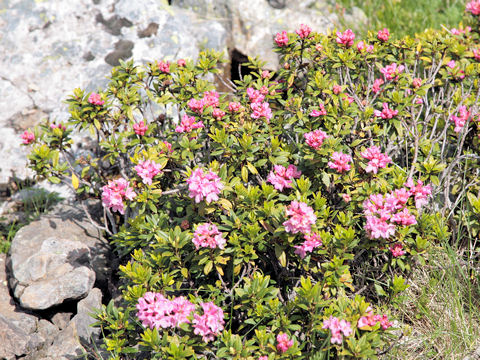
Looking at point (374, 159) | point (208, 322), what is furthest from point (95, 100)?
point (374, 159)

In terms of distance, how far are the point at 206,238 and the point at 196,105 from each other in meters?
0.90

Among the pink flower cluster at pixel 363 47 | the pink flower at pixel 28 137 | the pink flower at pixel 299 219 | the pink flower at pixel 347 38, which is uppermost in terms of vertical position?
the pink flower at pixel 347 38

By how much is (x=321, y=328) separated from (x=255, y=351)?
0.37m

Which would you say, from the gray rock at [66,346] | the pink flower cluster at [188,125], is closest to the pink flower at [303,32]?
the pink flower cluster at [188,125]

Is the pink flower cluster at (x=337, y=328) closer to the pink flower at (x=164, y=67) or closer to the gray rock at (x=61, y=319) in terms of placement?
the gray rock at (x=61, y=319)

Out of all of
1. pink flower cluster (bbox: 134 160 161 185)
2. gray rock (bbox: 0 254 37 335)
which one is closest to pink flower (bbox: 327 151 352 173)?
pink flower cluster (bbox: 134 160 161 185)

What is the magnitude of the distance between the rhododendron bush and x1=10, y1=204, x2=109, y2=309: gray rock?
248 mm

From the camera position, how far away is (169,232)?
258 cm

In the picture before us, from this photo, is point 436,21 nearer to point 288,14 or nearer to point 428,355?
point 288,14

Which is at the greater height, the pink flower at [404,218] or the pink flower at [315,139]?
the pink flower at [315,139]

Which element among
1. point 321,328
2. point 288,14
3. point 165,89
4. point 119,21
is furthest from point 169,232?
point 288,14

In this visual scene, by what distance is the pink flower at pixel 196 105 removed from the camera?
9.62ft

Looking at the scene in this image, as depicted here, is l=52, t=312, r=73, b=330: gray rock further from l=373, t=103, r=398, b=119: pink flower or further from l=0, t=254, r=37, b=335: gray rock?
l=373, t=103, r=398, b=119: pink flower

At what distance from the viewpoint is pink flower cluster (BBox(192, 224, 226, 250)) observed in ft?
7.97
